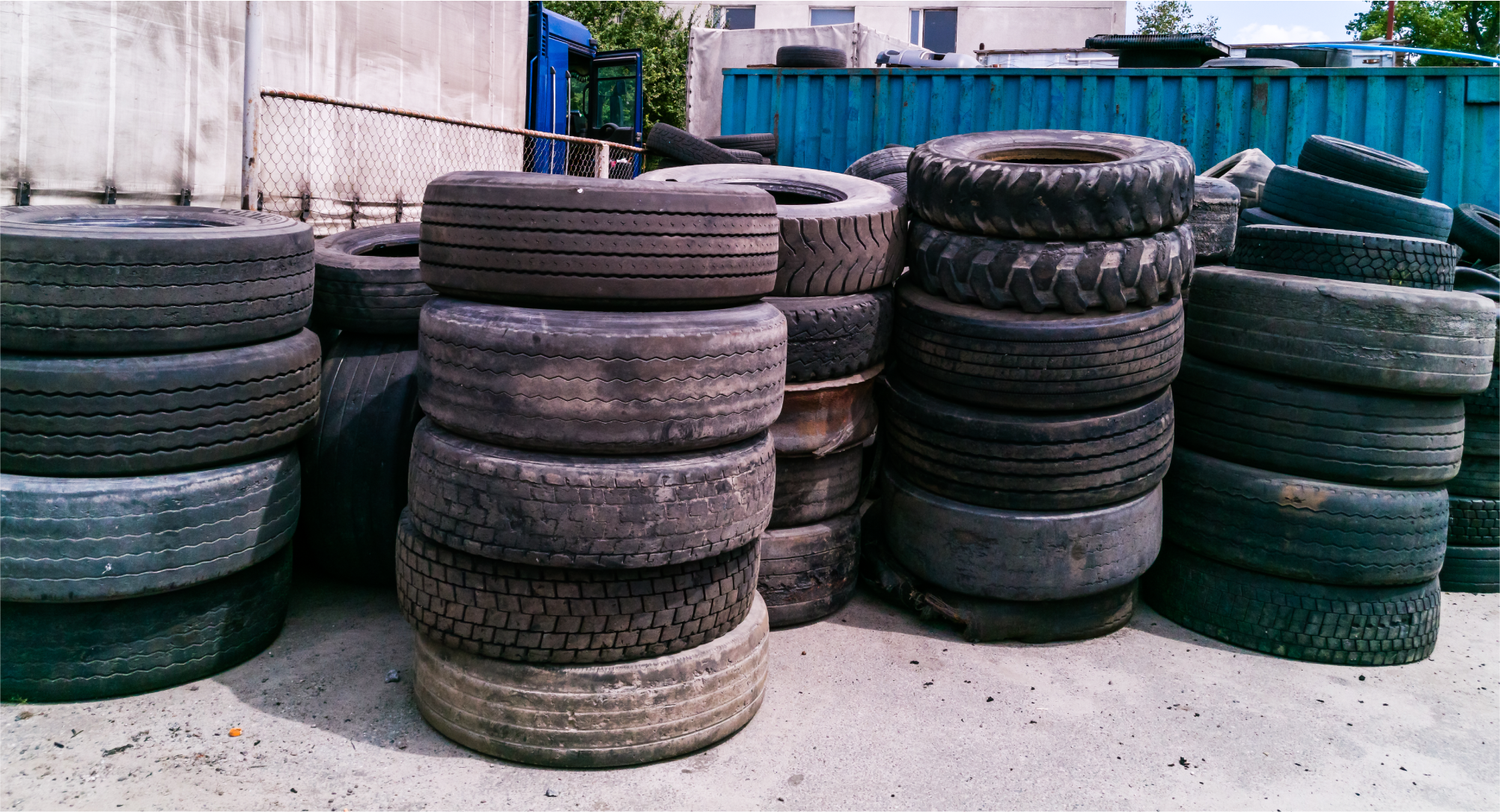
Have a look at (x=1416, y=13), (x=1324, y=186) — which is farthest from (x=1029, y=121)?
(x=1416, y=13)

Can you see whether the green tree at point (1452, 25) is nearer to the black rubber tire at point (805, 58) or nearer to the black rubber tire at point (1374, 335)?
the black rubber tire at point (805, 58)

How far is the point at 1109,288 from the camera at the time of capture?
3.81 meters

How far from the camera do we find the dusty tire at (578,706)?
283 centimetres

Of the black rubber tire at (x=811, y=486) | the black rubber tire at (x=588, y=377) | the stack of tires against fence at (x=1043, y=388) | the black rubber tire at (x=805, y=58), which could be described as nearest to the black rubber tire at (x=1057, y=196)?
the stack of tires against fence at (x=1043, y=388)

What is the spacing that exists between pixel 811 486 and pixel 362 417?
1.76 m

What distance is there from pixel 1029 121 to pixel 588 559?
9.24 metres

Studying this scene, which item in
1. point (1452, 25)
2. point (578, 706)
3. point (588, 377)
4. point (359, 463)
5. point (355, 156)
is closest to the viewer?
point (588, 377)

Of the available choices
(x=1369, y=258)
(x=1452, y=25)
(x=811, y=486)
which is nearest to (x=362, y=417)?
(x=811, y=486)

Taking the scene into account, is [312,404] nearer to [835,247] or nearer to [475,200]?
[475,200]

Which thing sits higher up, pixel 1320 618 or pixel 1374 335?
pixel 1374 335

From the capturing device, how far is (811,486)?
13.3 ft

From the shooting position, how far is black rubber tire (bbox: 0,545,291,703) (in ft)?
9.86

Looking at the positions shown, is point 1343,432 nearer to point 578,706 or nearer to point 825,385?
point 825,385

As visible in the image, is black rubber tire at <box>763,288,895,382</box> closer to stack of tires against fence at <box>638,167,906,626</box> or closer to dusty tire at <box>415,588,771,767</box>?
stack of tires against fence at <box>638,167,906,626</box>
